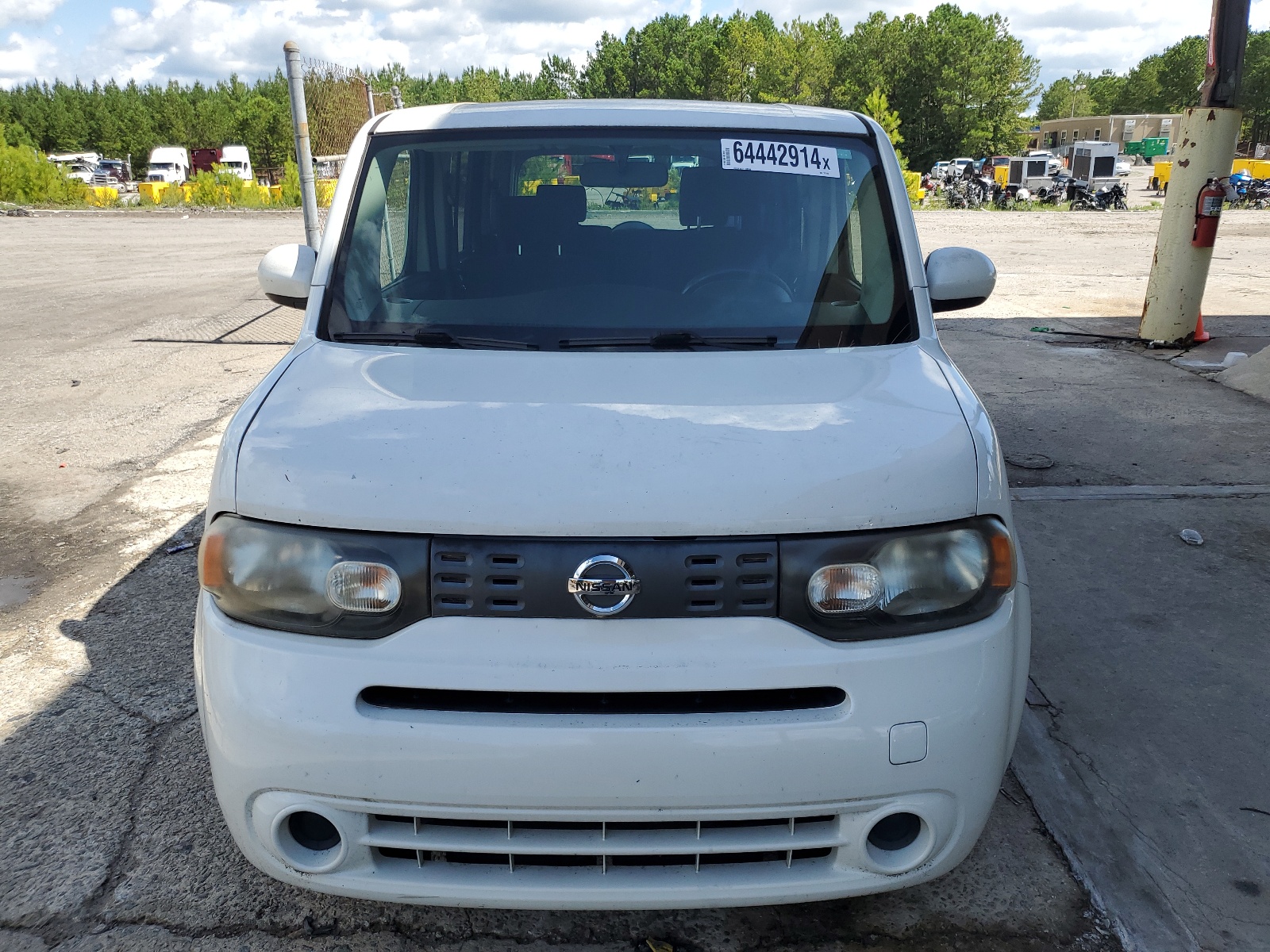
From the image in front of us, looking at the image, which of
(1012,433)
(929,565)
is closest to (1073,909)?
(929,565)

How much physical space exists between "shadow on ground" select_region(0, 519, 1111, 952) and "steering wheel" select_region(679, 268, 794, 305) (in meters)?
1.57

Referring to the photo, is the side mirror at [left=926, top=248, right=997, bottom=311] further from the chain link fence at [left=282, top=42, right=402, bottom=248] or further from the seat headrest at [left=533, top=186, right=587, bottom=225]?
the chain link fence at [left=282, top=42, right=402, bottom=248]

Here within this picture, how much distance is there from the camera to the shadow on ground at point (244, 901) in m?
2.25

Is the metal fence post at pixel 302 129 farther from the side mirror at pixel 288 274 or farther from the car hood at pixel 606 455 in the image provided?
the car hood at pixel 606 455

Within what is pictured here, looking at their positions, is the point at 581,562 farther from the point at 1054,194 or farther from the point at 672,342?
the point at 1054,194

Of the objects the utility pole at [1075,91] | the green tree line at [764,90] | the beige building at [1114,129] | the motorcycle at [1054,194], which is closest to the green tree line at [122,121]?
the green tree line at [764,90]

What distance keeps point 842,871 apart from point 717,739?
1.31 ft

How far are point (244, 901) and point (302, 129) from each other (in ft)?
25.8

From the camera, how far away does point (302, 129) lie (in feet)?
28.7

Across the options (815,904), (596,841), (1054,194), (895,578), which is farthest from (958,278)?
(1054,194)

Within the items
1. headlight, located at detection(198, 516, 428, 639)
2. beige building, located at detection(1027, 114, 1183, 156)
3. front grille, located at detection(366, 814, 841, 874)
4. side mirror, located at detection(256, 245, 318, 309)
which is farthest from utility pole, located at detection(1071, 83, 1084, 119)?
headlight, located at detection(198, 516, 428, 639)

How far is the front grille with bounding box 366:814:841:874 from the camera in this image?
71.7 inches

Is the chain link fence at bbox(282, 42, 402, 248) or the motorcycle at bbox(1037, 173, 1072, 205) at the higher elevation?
the chain link fence at bbox(282, 42, 402, 248)

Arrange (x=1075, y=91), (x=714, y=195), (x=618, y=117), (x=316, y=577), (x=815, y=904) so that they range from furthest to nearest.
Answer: (x=1075, y=91)
(x=618, y=117)
(x=714, y=195)
(x=815, y=904)
(x=316, y=577)
